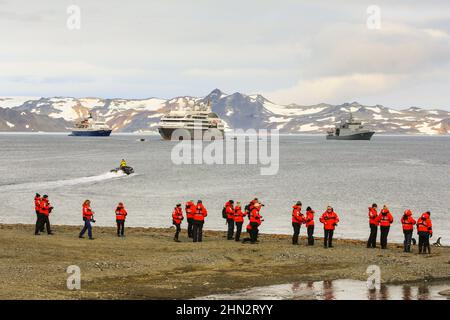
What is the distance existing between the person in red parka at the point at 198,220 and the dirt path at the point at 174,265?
0.45 m

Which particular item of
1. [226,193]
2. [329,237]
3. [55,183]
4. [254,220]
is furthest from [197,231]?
[55,183]

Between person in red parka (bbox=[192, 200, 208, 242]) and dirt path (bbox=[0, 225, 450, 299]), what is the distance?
450 millimetres

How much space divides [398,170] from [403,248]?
269ft

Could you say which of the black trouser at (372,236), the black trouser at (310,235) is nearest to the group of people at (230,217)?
the black trouser at (310,235)

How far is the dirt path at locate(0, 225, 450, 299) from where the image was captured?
21.4 m

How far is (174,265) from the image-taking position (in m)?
25.5

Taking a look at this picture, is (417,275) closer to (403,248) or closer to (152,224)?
(403,248)

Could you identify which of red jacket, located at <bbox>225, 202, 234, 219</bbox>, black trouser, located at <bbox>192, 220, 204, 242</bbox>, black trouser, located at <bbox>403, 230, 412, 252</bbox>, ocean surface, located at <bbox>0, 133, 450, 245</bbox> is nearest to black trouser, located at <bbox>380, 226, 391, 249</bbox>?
black trouser, located at <bbox>403, 230, 412, 252</bbox>

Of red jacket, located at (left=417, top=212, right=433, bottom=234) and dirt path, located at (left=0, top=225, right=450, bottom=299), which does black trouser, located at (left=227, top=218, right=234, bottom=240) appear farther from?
red jacket, located at (left=417, top=212, right=433, bottom=234)

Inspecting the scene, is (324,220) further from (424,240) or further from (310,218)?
(424,240)

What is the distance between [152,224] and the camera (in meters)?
44.8

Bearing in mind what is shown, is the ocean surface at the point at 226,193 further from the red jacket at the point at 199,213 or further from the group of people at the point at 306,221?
the red jacket at the point at 199,213

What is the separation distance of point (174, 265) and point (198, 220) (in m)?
5.58
